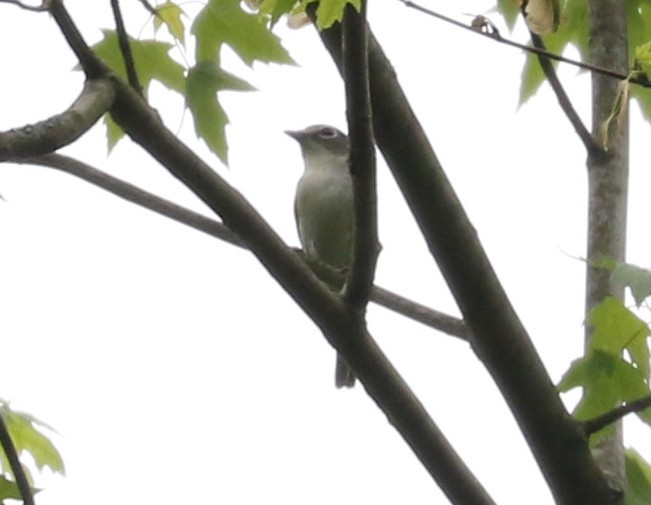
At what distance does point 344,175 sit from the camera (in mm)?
5875

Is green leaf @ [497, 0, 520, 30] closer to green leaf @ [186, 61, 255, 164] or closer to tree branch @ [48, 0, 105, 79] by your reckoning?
green leaf @ [186, 61, 255, 164]

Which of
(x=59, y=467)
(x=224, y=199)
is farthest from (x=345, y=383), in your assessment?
(x=224, y=199)

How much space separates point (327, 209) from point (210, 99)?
2.81 metres

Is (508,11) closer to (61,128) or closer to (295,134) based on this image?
(61,128)

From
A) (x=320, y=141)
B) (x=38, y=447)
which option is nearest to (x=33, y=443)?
(x=38, y=447)

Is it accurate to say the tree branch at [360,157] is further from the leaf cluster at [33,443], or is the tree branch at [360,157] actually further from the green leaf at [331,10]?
the leaf cluster at [33,443]

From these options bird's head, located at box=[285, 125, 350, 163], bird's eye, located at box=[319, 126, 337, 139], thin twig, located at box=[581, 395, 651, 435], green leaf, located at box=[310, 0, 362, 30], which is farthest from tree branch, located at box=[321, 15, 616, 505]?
bird's eye, located at box=[319, 126, 337, 139]

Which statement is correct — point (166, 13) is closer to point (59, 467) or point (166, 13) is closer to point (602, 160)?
point (602, 160)

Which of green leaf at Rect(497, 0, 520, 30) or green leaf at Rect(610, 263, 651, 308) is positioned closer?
green leaf at Rect(610, 263, 651, 308)

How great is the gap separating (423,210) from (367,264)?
0.17 meters

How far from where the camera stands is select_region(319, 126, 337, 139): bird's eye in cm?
632

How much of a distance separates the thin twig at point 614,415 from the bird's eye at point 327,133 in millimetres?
4041

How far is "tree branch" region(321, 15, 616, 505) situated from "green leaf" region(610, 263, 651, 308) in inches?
11.9

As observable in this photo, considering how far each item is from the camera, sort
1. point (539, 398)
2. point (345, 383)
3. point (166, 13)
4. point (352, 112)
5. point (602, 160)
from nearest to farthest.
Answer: point (352, 112)
point (539, 398)
point (166, 13)
point (602, 160)
point (345, 383)
